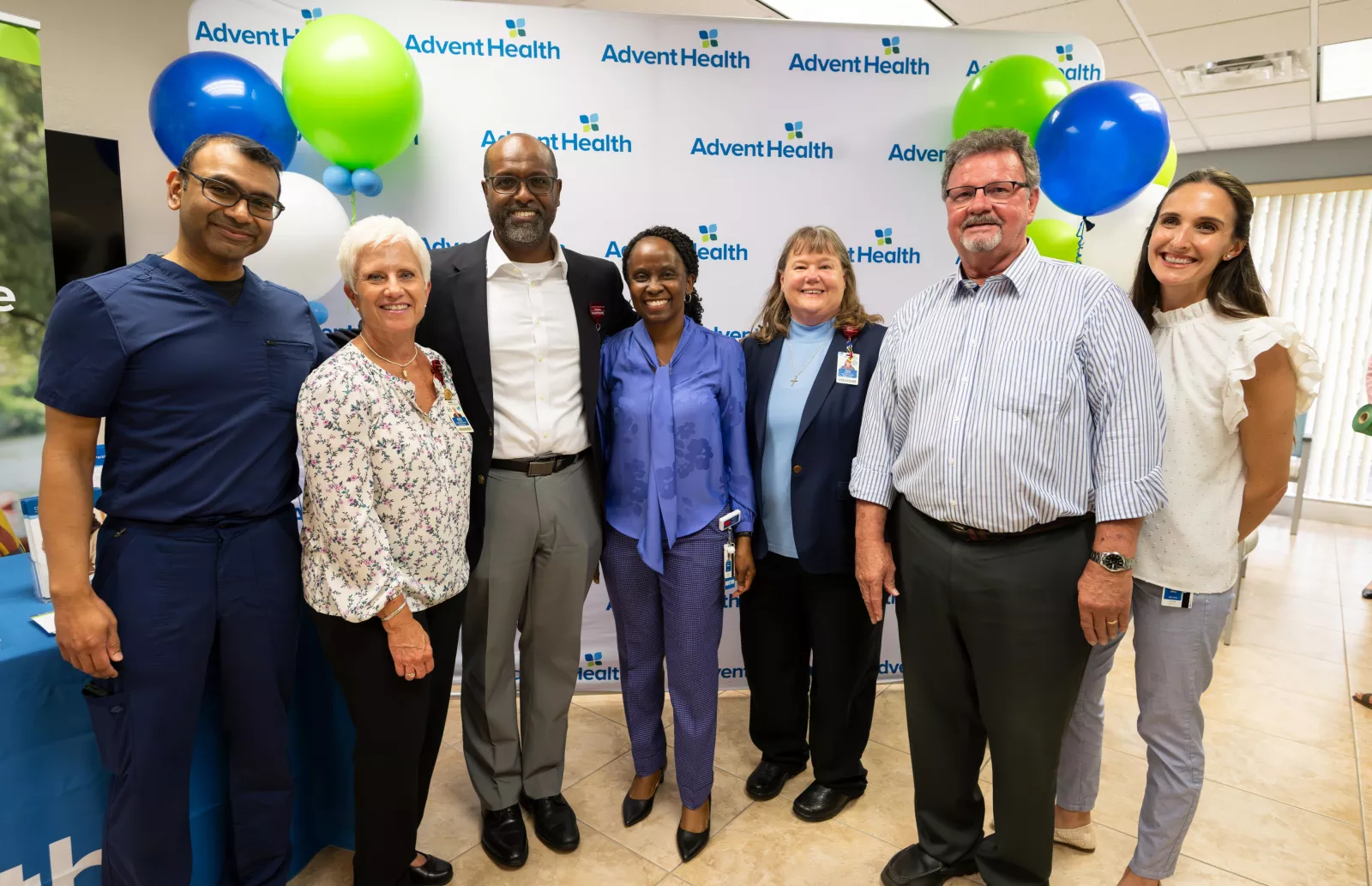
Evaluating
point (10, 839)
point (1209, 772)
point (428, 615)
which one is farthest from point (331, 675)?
point (1209, 772)

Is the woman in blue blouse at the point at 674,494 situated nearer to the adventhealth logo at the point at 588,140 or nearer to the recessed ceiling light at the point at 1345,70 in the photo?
the adventhealth logo at the point at 588,140

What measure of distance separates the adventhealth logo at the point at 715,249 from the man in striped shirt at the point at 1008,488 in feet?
4.03

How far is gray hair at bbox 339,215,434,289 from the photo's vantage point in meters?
1.65

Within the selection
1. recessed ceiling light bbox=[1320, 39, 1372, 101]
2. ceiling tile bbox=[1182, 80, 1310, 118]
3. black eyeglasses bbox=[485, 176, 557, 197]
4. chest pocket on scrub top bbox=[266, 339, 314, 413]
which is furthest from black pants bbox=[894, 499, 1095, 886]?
ceiling tile bbox=[1182, 80, 1310, 118]

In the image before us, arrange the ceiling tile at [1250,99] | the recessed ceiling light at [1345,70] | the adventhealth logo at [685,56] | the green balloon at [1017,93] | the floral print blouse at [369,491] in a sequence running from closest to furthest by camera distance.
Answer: the floral print blouse at [369,491] → the green balloon at [1017,93] → the adventhealth logo at [685,56] → the recessed ceiling light at [1345,70] → the ceiling tile at [1250,99]

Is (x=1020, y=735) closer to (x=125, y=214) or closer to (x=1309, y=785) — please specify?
(x=1309, y=785)

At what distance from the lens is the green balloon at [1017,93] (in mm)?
2791

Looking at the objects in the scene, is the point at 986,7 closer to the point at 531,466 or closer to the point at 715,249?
the point at 715,249

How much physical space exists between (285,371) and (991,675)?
5.84ft

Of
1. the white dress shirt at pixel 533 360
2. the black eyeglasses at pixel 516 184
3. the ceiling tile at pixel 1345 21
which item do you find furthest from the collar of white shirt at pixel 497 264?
the ceiling tile at pixel 1345 21

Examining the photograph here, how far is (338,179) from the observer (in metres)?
2.59

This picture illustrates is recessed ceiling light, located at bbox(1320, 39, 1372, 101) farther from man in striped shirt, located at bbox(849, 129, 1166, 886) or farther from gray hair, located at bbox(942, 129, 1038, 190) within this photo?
man in striped shirt, located at bbox(849, 129, 1166, 886)

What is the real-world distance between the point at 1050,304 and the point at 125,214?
12.9 ft

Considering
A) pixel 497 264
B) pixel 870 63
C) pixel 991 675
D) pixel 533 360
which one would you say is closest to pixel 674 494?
pixel 533 360
